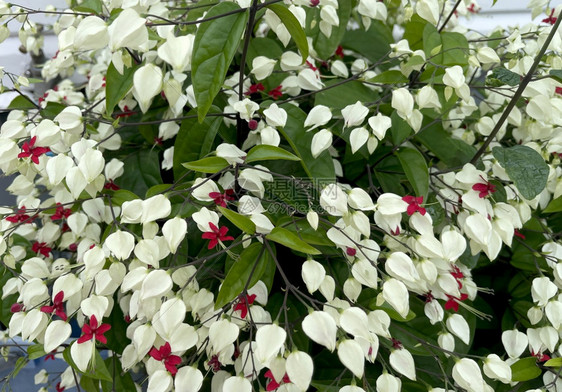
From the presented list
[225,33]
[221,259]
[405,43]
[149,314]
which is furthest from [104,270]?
[405,43]

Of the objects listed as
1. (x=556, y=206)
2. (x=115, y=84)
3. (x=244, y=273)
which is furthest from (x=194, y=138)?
(x=556, y=206)

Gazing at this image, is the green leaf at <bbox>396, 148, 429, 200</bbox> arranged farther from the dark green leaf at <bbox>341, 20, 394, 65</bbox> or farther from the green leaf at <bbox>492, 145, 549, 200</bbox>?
the dark green leaf at <bbox>341, 20, 394, 65</bbox>

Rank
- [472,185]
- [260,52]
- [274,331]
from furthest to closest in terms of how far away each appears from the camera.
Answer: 1. [260,52]
2. [472,185]
3. [274,331]

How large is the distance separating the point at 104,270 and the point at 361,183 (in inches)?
18.0

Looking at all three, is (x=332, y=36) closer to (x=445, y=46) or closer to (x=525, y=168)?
(x=445, y=46)

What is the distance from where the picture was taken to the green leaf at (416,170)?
69 centimetres

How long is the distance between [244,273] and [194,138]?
23 cm

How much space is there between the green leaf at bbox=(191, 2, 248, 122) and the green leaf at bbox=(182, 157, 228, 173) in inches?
2.2

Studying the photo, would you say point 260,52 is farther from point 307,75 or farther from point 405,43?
point 405,43

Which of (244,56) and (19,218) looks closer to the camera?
(244,56)

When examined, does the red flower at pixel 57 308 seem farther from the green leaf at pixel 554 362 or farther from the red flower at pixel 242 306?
the green leaf at pixel 554 362

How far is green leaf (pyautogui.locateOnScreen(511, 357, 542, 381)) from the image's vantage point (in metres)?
0.65

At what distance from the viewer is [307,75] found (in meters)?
0.76

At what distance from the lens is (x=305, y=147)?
0.73 metres
